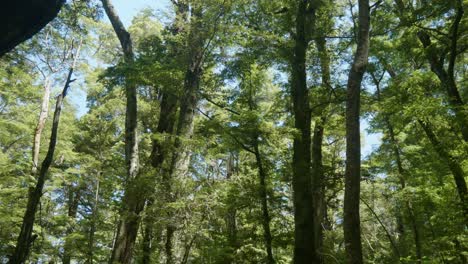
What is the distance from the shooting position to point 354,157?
21.1 ft

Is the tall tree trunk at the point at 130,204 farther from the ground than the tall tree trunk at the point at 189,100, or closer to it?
closer to it

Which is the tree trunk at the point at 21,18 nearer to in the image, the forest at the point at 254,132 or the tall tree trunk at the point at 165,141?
the forest at the point at 254,132

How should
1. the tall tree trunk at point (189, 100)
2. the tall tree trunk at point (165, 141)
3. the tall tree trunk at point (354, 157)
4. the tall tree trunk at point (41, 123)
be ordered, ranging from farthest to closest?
1. the tall tree trunk at point (41, 123)
2. the tall tree trunk at point (189, 100)
3. the tall tree trunk at point (165, 141)
4. the tall tree trunk at point (354, 157)

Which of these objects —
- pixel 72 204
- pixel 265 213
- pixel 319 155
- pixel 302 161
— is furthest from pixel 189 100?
pixel 72 204

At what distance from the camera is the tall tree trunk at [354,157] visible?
231 inches

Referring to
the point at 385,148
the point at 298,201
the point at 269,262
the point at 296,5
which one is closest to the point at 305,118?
the point at 298,201

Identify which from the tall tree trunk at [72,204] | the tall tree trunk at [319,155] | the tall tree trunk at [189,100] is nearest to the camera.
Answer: the tall tree trunk at [189,100]

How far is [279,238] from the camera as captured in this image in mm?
11711

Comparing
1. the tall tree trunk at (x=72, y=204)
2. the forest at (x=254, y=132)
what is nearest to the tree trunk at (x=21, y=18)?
the forest at (x=254, y=132)

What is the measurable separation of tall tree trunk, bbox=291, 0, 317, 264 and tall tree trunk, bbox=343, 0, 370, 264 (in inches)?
126

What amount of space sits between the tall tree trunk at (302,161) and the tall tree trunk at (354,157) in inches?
126

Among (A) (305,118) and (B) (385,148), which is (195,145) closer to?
(A) (305,118)

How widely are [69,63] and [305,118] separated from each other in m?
13.1

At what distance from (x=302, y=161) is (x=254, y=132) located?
1.81 meters
